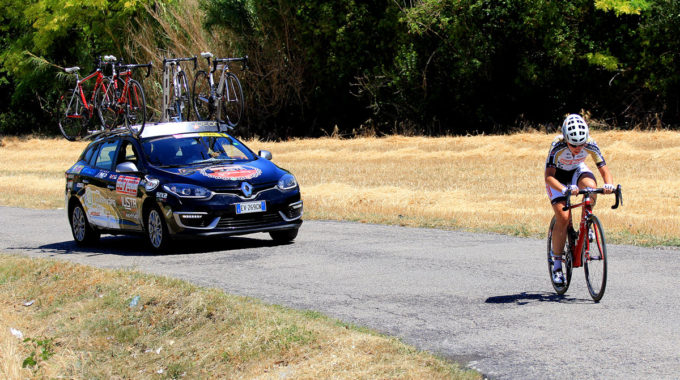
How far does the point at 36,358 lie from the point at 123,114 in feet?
25.8

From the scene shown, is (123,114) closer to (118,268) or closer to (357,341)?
(118,268)

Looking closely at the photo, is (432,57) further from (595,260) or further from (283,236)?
(595,260)

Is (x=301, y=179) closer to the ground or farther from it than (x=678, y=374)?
closer to the ground

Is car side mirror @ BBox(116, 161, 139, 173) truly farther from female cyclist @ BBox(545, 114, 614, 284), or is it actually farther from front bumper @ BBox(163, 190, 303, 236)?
female cyclist @ BBox(545, 114, 614, 284)

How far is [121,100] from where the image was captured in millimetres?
16609

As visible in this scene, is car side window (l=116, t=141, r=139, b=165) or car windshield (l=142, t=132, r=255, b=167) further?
car side window (l=116, t=141, r=139, b=165)

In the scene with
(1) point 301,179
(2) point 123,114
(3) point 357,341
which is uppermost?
(2) point 123,114

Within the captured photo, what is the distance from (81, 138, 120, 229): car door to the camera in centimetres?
1428

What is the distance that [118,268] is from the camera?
12016 mm

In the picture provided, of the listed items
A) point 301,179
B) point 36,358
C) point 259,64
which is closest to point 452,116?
point 259,64

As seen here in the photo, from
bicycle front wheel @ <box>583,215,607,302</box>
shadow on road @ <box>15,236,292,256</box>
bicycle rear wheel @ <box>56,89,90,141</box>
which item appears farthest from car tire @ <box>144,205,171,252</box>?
bicycle front wheel @ <box>583,215,607,302</box>

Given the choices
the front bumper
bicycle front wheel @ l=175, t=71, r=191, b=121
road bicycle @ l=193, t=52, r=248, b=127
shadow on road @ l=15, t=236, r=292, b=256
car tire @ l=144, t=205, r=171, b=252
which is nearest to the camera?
the front bumper

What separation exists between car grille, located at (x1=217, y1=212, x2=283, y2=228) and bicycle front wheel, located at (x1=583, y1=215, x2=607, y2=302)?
5512 millimetres

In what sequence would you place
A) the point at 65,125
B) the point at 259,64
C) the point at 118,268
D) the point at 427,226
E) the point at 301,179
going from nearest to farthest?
the point at 118,268
the point at 427,226
the point at 65,125
the point at 301,179
the point at 259,64
